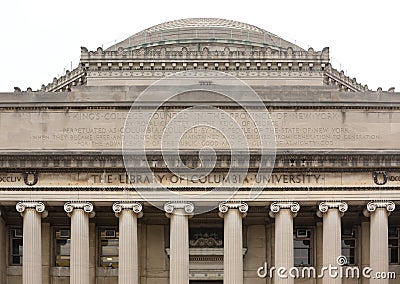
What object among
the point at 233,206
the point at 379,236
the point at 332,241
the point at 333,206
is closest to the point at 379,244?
the point at 379,236

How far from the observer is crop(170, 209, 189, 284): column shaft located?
52406 millimetres

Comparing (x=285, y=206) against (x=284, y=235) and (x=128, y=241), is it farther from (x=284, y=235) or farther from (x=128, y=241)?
(x=128, y=241)

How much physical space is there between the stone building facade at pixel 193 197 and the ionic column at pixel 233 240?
0.05 metres

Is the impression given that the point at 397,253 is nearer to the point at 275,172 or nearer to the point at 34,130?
the point at 275,172

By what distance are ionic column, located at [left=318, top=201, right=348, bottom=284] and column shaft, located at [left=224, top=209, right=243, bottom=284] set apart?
4625 mm

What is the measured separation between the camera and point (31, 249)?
173 feet

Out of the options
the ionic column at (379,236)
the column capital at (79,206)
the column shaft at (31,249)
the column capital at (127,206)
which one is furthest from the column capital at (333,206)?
the column shaft at (31,249)

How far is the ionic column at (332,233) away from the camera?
52906mm

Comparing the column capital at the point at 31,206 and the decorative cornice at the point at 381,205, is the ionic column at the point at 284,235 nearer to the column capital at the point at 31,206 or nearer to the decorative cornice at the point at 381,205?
the decorative cornice at the point at 381,205

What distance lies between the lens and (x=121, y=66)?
6525 centimetres

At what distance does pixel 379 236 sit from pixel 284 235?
5.22 metres

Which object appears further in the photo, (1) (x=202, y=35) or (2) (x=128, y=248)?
(1) (x=202, y=35)

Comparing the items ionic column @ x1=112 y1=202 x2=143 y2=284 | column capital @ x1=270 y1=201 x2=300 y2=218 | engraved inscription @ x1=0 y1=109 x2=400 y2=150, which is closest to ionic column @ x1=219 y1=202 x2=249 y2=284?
column capital @ x1=270 y1=201 x2=300 y2=218

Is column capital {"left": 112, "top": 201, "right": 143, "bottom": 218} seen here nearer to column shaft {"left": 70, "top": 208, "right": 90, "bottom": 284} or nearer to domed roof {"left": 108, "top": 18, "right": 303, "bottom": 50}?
column shaft {"left": 70, "top": 208, "right": 90, "bottom": 284}
